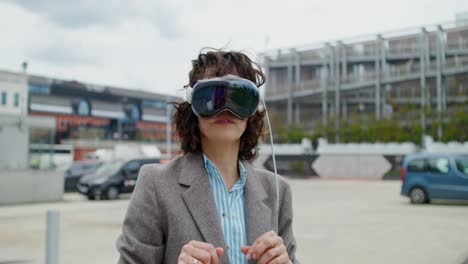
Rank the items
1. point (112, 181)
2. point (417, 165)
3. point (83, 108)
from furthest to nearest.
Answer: point (83, 108)
point (112, 181)
point (417, 165)

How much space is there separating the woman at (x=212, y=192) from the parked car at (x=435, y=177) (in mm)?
13431

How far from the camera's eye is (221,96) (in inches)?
53.8

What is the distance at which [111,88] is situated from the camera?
70938 mm

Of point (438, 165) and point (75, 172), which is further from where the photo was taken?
point (75, 172)

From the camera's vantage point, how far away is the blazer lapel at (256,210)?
54.9 inches

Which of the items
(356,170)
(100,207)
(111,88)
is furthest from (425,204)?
(111,88)

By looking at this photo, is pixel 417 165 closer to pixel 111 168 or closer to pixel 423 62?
pixel 111 168

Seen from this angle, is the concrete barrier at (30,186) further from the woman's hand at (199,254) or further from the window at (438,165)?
the woman's hand at (199,254)

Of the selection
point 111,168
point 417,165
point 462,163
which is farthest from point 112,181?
point 462,163

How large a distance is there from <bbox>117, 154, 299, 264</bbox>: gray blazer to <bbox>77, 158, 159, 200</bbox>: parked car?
15.2 m

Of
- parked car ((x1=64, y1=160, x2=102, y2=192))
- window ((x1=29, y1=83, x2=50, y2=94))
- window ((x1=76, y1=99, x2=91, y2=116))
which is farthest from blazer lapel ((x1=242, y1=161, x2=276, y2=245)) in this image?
window ((x1=76, y1=99, x2=91, y2=116))

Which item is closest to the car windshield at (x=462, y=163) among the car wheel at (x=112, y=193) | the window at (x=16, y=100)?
the car wheel at (x=112, y=193)

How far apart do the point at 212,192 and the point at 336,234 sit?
23.8 feet

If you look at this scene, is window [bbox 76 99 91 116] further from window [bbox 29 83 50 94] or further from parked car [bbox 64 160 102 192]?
parked car [bbox 64 160 102 192]
